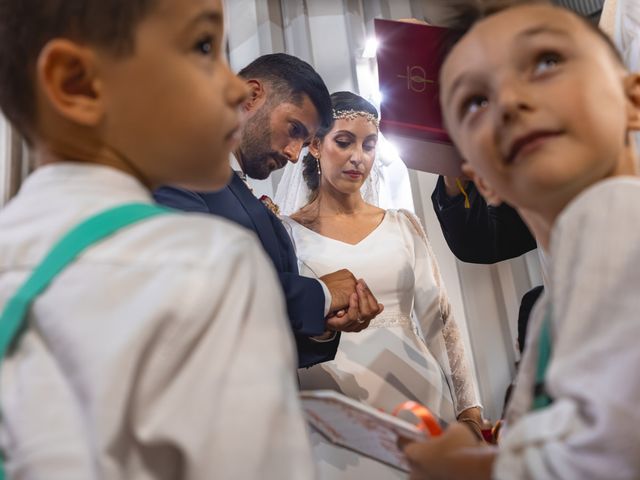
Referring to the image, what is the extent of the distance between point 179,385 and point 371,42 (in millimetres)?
2368

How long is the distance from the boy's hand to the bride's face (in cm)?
141

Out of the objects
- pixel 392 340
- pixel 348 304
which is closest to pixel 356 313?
pixel 348 304

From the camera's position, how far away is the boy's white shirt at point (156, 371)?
435 millimetres

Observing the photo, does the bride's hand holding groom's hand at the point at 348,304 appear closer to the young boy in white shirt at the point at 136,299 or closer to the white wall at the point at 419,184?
the young boy in white shirt at the point at 136,299

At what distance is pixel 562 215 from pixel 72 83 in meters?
0.45

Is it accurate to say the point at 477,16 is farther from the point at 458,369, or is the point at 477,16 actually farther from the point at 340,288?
the point at 458,369

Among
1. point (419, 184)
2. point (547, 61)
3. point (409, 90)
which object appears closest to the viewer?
point (547, 61)

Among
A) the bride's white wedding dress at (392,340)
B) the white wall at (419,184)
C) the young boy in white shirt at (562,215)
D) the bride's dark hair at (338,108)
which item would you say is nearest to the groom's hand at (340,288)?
the bride's white wedding dress at (392,340)

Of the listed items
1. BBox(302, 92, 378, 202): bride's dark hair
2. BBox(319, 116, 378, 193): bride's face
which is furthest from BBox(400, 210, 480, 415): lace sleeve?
BBox(302, 92, 378, 202): bride's dark hair

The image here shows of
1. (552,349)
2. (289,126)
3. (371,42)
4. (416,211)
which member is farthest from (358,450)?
(371,42)

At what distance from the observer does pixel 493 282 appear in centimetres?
258

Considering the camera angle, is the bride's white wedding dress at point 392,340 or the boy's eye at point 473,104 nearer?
the boy's eye at point 473,104

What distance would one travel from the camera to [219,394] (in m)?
0.45

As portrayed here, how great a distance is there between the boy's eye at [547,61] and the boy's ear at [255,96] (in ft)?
3.86
